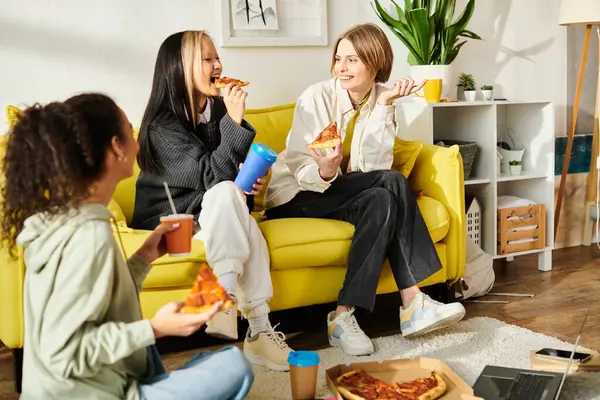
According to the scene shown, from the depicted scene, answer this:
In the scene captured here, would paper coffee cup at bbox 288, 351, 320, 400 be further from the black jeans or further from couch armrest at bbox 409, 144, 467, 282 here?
couch armrest at bbox 409, 144, 467, 282

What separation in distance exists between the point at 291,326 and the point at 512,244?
1275mm

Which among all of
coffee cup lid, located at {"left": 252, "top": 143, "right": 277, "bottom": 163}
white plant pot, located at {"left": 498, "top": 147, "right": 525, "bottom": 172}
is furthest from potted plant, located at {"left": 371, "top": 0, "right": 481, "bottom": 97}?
coffee cup lid, located at {"left": 252, "top": 143, "right": 277, "bottom": 163}

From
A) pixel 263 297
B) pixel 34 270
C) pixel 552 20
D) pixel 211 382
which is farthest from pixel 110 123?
pixel 552 20

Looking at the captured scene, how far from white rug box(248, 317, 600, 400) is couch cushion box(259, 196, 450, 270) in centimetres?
31

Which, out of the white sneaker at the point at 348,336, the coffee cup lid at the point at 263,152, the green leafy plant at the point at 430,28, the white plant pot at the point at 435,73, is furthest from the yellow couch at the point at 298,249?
the green leafy plant at the point at 430,28

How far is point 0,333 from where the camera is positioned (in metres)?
2.29

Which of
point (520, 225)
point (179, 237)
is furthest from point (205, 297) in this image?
point (520, 225)

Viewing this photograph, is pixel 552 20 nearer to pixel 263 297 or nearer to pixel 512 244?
pixel 512 244

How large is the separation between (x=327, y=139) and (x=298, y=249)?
392 mm

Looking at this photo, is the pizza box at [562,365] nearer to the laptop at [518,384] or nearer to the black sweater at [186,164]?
the laptop at [518,384]

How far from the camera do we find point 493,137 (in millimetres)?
3428

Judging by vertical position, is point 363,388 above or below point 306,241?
below

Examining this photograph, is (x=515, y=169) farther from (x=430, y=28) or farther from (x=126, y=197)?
(x=126, y=197)

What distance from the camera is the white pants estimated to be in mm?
2305
